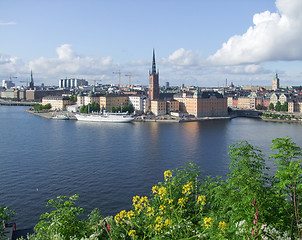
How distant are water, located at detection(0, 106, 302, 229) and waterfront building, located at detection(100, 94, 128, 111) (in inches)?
667

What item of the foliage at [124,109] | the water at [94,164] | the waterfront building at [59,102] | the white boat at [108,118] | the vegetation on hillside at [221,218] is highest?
the waterfront building at [59,102]

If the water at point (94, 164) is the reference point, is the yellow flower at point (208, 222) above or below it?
above

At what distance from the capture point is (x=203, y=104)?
3472 cm

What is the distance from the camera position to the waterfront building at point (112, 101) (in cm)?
3709

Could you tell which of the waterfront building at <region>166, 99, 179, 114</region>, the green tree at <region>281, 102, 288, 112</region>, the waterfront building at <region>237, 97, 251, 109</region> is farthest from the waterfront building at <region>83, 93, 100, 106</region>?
the green tree at <region>281, 102, 288, 112</region>

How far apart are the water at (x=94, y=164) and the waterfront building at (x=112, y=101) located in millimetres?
16946

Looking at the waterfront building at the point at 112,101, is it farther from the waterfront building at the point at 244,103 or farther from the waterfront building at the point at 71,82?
the waterfront building at the point at 71,82

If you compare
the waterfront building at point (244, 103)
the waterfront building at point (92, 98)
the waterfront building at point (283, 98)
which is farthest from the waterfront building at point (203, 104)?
the waterfront building at point (244, 103)

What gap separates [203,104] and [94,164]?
24.0 metres

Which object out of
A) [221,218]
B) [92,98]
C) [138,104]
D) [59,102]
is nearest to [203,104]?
[138,104]

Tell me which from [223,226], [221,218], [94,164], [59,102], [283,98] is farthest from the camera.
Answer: [59,102]

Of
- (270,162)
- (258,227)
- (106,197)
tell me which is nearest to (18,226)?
(106,197)

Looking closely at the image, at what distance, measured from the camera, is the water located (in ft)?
27.8

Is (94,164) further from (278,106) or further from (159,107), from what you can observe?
(278,106)
